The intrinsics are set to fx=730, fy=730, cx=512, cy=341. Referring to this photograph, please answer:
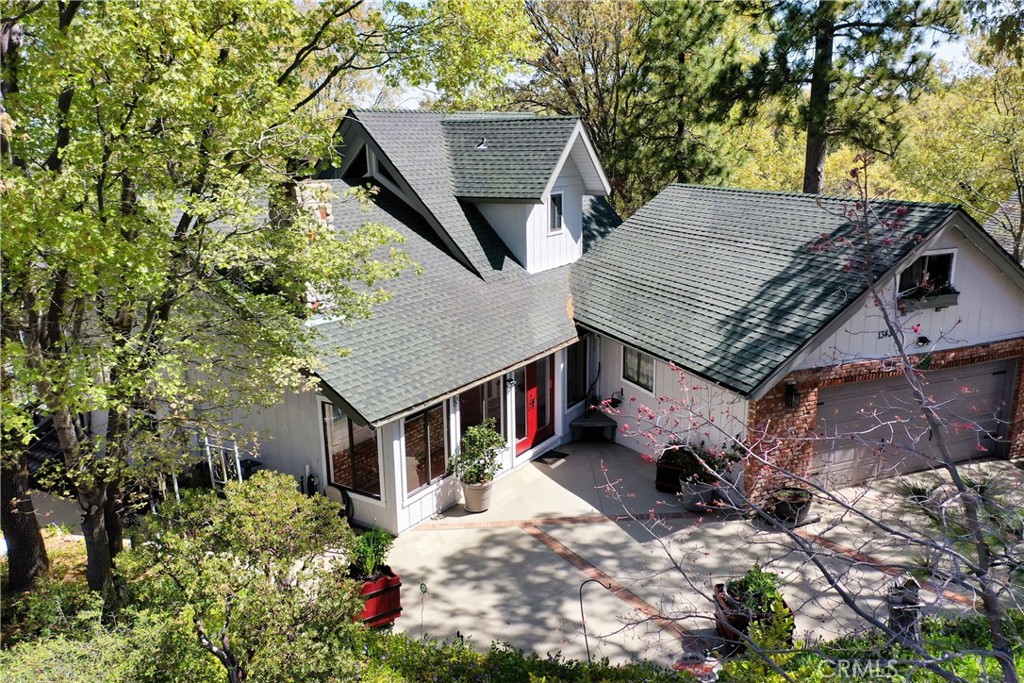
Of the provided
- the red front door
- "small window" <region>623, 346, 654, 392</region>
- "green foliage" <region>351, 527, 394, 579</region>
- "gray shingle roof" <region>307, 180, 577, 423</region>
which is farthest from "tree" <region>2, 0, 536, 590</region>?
"small window" <region>623, 346, 654, 392</region>

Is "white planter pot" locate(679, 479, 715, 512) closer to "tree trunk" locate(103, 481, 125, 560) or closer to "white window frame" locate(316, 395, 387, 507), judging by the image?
"white window frame" locate(316, 395, 387, 507)

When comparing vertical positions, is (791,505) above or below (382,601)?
above

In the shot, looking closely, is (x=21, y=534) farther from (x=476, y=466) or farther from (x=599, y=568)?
(x=599, y=568)

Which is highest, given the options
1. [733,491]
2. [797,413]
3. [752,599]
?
[733,491]

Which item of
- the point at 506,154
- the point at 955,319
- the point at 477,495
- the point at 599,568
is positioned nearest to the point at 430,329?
the point at 477,495

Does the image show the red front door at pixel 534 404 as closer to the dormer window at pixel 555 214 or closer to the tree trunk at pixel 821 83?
the dormer window at pixel 555 214

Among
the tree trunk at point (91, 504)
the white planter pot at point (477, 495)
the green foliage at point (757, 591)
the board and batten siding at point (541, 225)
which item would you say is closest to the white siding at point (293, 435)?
the white planter pot at point (477, 495)

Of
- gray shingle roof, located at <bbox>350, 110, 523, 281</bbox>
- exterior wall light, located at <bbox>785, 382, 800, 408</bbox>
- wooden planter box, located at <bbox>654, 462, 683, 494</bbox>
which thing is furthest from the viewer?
gray shingle roof, located at <bbox>350, 110, 523, 281</bbox>
